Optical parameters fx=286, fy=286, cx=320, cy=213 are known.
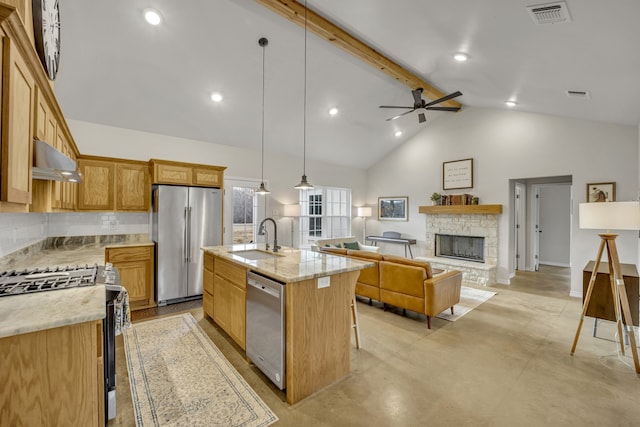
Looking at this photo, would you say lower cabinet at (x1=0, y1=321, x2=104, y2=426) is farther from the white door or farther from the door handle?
the white door

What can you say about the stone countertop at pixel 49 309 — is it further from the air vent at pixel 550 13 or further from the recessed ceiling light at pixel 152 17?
the air vent at pixel 550 13

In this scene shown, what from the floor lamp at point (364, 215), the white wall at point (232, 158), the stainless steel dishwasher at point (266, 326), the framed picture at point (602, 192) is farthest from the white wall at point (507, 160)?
the stainless steel dishwasher at point (266, 326)

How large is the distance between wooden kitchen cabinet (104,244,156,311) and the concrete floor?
0.34 meters

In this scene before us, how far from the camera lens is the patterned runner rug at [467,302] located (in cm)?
388

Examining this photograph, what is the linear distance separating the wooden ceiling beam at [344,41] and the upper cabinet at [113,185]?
9.70ft

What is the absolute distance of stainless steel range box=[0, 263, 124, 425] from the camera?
1699 millimetres

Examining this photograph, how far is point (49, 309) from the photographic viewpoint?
133 centimetres

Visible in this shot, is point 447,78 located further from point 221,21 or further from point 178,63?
point 178,63

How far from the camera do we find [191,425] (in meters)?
1.89

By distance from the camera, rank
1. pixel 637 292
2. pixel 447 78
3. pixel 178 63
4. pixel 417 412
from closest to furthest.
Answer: pixel 417 412 < pixel 637 292 < pixel 178 63 < pixel 447 78

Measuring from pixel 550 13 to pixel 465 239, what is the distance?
500 cm

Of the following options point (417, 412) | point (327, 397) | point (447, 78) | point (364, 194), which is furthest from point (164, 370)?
point (364, 194)

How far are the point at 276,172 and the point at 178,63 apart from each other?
285cm

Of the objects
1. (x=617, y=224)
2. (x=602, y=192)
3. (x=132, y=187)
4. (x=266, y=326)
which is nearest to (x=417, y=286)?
(x=617, y=224)
